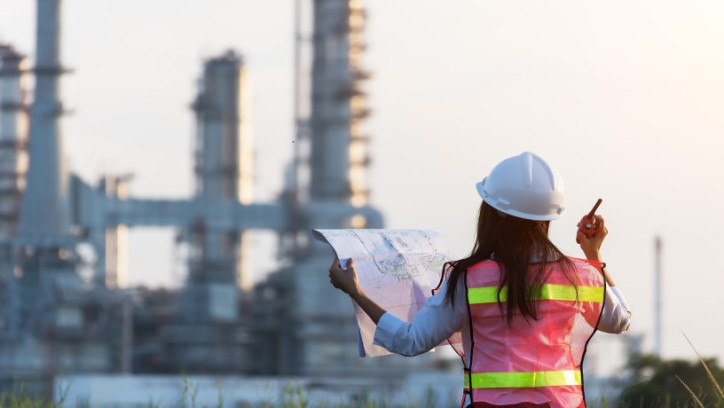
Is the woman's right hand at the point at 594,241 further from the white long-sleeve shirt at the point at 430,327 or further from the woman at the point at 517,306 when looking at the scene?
the white long-sleeve shirt at the point at 430,327

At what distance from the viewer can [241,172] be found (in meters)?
48.9

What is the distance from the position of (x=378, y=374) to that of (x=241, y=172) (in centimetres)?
861

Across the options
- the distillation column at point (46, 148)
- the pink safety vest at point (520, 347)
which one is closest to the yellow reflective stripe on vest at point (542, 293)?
the pink safety vest at point (520, 347)

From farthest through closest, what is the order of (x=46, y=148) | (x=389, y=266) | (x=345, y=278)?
(x=46, y=148)
(x=389, y=266)
(x=345, y=278)

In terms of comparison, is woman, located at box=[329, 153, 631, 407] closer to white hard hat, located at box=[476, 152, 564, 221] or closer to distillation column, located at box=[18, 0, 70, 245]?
white hard hat, located at box=[476, 152, 564, 221]

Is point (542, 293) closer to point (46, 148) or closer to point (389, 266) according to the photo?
point (389, 266)

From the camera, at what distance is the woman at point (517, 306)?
13.1 feet

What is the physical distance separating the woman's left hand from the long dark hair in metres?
0.42

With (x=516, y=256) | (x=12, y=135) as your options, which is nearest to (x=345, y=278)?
(x=516, y=256)

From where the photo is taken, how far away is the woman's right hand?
445 cm

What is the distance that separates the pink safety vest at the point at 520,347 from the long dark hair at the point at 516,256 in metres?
0.02

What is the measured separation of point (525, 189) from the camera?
162 inches

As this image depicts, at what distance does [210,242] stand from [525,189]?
147ft

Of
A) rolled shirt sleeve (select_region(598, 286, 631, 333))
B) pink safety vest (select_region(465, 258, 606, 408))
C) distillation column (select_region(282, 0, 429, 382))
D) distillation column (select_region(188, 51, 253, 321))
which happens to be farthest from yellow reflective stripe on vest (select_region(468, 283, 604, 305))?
distillation column (select_region(188, 51, 253, 321))
